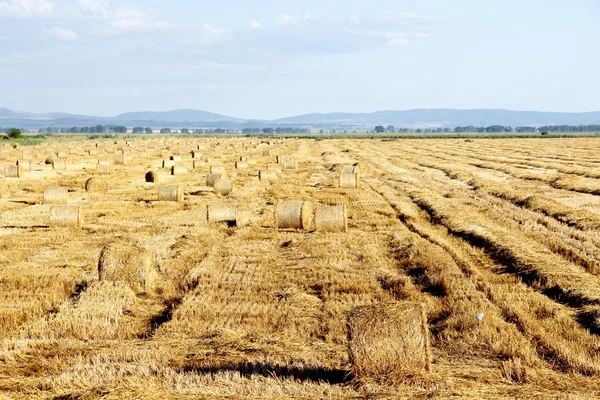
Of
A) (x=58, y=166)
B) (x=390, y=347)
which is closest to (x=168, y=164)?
(x=58, y=166)

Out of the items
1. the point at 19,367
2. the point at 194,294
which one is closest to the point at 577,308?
the point at 194,294

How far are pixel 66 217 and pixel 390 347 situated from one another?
48.6 ft

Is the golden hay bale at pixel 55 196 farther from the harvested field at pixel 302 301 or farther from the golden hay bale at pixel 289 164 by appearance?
the golden hay bale at pixel 289 164

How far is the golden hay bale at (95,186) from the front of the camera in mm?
32125

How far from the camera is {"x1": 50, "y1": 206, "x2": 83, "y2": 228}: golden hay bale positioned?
21.3 m

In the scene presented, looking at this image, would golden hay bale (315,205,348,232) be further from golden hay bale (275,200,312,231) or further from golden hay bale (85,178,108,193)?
golden hay bale (85,178,108,193)

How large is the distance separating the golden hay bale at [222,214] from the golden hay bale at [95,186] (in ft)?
37.9

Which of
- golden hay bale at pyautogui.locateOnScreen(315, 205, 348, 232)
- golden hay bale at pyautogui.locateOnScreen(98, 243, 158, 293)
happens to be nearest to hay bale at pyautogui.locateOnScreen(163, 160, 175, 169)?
golden hay bale at pyautogui.locateOnScreen(315, 205, 348, 232)

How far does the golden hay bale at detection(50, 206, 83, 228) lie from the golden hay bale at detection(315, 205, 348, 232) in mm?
6919

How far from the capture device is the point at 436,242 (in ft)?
60.1

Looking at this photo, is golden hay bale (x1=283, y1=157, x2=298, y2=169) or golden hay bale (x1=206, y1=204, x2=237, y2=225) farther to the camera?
golden hay bale (x1=283, y1=157, x2=298, y2=169)

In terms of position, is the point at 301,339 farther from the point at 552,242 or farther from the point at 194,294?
the point at 552,242

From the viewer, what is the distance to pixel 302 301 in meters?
12.8

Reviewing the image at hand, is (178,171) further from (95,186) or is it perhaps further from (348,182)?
(348,182)
